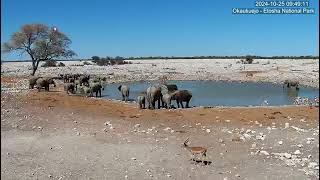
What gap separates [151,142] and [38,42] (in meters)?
38.0

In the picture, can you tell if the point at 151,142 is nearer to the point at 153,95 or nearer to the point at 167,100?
the point at 167,100

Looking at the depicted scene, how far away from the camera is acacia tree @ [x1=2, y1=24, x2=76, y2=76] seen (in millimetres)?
48719

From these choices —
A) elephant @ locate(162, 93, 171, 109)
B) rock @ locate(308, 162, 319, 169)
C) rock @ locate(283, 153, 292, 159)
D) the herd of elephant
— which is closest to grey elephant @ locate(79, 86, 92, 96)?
the herd of elephant

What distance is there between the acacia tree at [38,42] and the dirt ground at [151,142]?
2933cm

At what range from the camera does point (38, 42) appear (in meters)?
49.2

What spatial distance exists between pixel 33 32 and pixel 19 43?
1.96 m

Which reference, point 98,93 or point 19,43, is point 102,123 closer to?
point 98,93

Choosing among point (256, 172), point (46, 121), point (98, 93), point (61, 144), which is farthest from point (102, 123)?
point (98, 93)

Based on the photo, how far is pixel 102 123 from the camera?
55.0 ft

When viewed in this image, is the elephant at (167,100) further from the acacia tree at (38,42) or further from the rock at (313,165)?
the acacia tree at (38,42)

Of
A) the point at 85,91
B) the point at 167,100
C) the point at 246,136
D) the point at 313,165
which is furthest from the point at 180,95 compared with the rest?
the point at 313,165

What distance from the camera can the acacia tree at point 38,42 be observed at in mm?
48719

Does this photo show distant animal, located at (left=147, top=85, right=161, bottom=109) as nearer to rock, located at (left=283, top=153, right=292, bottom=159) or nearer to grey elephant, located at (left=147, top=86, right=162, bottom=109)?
grey elephant, located at (left=147, top=86, right=162, bottom=109)

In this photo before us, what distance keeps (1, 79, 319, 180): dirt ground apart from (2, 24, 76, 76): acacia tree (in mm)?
29327
